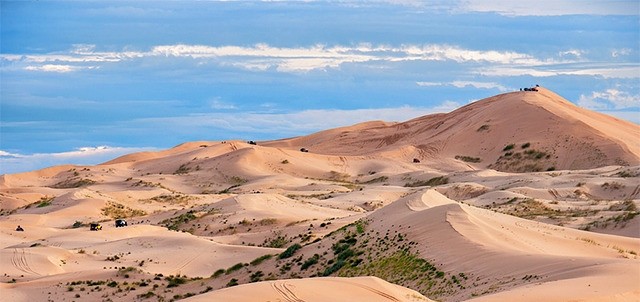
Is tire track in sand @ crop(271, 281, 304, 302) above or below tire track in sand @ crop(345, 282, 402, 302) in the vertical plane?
above

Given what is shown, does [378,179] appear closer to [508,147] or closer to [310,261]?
[508,147]

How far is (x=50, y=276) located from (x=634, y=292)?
19597mm

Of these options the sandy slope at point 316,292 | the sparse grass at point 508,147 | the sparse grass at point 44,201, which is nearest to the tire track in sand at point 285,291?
the sandy slope at point 316,292

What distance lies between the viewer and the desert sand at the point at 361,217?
22.4m

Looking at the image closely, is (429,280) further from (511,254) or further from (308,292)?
(308,292)

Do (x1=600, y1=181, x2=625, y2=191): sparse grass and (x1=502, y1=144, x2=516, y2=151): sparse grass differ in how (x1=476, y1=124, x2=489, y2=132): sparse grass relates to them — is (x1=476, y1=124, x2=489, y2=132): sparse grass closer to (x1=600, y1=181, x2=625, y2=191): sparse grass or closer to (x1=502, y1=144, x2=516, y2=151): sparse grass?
(x1=502, y1=144, x2=516, y2=151): sparse grass

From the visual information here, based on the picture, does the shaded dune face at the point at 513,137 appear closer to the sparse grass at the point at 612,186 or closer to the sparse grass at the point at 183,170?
the sparse grass at the point at 183,170

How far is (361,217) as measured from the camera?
40.1 meters

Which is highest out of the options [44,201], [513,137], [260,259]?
[513,137]

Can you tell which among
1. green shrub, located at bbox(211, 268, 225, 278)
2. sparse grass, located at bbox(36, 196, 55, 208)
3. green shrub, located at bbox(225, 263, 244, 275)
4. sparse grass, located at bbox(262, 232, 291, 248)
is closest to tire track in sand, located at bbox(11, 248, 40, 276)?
green shrub, located at bbox(211, 268, 225, 278)

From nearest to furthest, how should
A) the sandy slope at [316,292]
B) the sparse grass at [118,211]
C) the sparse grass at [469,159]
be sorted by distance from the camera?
the sandy slope at [316,292], the sparse grass at [118,211], the sparse grass at [469,159]

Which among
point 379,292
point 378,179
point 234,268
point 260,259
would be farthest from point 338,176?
point 379,292

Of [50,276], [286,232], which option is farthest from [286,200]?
[50,276]

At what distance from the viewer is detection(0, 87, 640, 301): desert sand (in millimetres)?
22406
